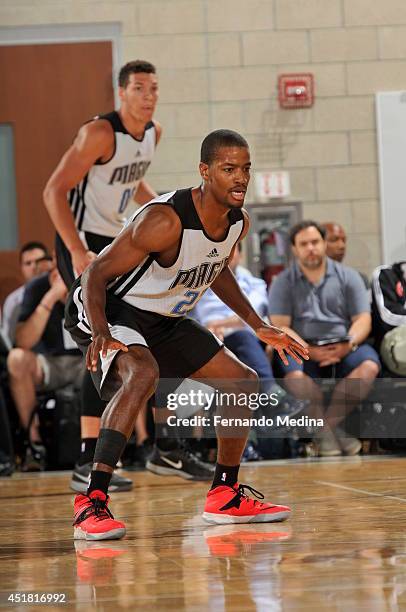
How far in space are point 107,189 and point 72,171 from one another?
0.17 metres

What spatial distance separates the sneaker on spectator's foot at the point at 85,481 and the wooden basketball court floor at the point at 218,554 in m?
0.08

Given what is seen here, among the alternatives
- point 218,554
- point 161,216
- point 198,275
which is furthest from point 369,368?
point 218,554

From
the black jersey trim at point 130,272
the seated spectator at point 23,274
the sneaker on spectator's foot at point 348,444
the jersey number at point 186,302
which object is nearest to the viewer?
the black jersey trim at point 130,272

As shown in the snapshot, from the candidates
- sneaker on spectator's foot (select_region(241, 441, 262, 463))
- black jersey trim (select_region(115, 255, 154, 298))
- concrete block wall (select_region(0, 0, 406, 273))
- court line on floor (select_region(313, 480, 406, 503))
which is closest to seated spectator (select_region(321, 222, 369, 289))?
concrete block wall (select_region(0, 0, 406, 273))

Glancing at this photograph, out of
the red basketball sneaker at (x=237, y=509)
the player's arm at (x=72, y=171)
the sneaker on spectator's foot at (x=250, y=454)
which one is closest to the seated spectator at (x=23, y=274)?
the sneaker on spectator's foot at (x=250, y=454)

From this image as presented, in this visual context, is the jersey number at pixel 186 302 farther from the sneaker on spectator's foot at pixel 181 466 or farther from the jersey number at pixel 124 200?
the sneaker on spectator's foot at pixel 181 466

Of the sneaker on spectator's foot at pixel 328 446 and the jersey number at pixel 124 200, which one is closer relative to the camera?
the jersey number at pixel 124 200

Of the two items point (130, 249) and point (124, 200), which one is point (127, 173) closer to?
point (124, 200)

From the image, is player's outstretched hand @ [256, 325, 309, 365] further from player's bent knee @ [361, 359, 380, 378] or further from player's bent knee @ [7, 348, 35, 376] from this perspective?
player's bent knee @ [7, 348, 35, 376]

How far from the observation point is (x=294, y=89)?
6.68 metres

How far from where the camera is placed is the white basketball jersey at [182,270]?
2998 mm

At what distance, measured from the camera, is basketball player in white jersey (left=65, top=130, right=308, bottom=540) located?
2818mm

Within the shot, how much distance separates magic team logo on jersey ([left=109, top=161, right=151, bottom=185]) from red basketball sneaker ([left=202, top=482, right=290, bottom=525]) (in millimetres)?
1592

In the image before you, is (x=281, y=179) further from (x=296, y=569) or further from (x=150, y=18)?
(x=296, y=569)
